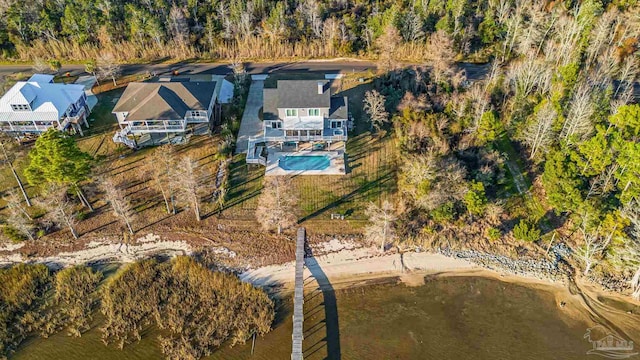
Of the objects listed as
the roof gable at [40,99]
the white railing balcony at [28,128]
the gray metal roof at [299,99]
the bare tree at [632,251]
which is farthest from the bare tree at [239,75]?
the bare tree at [632,251]

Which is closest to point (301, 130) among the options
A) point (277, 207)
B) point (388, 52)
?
point (277, 207)

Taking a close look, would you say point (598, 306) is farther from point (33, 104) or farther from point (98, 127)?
point (33, 104)

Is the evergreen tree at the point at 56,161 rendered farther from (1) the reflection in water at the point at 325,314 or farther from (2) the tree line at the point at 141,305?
(1) the reflection in water at the point at 325,314

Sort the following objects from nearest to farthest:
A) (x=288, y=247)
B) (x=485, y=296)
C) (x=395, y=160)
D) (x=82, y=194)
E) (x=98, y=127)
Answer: (x=485, y=296) → (x=288, y=247) → (x=82, y=194) → (x=395, y=160) → (x=98, y=127)

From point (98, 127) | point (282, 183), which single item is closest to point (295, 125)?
point (282, 183)

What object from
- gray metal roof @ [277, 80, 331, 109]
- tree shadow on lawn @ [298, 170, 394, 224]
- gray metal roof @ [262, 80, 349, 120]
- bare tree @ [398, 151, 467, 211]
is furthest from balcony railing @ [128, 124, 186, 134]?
bare tree @ [398, 151, 467, 211]

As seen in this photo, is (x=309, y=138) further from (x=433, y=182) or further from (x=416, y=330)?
(x=416, y=330)

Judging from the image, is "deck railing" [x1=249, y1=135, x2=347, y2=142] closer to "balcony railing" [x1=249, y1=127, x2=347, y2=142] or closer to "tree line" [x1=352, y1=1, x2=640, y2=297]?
"balcony railing" [x1=249, y1=127, x2=347, y2=142]
